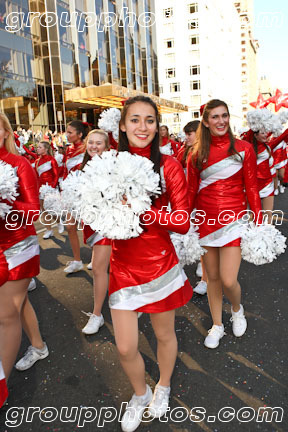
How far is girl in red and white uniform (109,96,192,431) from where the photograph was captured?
6.66 feet

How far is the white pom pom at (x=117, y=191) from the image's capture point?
170 centimetres

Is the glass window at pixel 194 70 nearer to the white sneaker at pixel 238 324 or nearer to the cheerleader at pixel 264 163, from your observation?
the cheerleader at pixel 264 163

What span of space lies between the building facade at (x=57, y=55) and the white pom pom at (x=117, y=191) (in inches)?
621

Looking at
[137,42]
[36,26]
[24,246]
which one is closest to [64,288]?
[24,246]

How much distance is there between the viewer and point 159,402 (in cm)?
232

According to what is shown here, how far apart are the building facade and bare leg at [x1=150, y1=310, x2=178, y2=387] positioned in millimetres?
15703

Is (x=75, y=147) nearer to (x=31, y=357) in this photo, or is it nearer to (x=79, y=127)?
(x=79, y=127)

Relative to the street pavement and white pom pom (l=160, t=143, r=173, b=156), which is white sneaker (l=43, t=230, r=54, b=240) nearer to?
white pom pom (l=160, t=143, r=173, b=156)

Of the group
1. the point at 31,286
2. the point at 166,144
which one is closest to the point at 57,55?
the point at 166,144

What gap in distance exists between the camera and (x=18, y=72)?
19.9 meters

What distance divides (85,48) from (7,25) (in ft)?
22.4

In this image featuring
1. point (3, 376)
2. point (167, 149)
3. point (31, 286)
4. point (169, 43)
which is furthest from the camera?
point (169, 43)

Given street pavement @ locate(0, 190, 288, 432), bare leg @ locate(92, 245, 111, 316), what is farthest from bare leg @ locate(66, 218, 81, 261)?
bare leg @ locate(92, 245, 111, 316)

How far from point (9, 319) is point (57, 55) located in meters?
22.7
